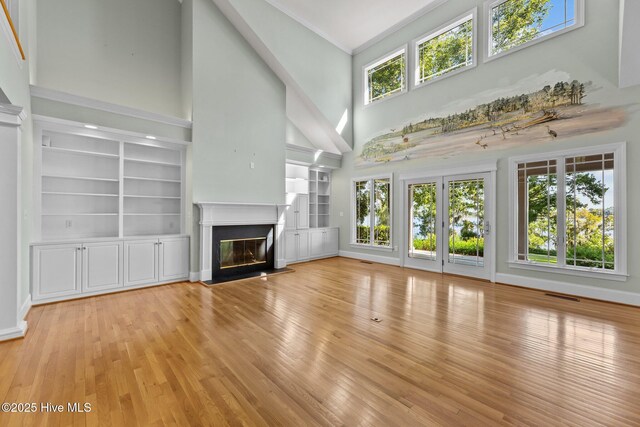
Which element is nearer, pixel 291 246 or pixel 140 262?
pixel 140 262

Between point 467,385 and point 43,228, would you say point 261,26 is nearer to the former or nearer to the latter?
point 43,228

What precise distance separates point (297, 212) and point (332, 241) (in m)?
1.47

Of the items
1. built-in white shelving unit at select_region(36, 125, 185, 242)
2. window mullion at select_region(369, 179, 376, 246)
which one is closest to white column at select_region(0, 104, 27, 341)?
built-in white shelving unit at select_region(36, 125, 185, 242)

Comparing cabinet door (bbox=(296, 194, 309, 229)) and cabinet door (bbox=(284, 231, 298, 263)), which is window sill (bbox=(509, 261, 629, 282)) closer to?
cabinet door (bbox=(284, 231, 298, 263))

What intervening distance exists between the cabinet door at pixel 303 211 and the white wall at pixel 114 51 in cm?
359

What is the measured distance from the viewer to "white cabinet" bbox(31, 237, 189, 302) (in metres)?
3.86

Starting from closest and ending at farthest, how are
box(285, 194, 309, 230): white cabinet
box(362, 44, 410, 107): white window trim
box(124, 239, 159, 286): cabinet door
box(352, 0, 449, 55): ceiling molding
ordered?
1. box(124, 239, 159, 286): cabinet door
2. box(352, 0, 449, 55): ceiling molding
3. box(362, 44, 410, 107): white window trim
4. box(285, 194, 309, 230): white cabinet

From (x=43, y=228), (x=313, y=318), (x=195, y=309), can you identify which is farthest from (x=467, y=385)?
(x=43, y=228)

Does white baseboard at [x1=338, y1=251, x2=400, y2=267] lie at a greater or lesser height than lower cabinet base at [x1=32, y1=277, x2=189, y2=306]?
greater

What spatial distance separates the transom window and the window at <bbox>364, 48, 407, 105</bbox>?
11.7 ft

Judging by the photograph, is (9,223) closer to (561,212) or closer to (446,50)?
(561,212)

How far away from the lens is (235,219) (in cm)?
560

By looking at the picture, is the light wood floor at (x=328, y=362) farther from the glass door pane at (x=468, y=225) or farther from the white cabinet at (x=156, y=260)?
the glass door pane at (x=468, y=225)

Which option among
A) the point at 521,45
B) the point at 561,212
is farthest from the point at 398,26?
the point at 561,212
